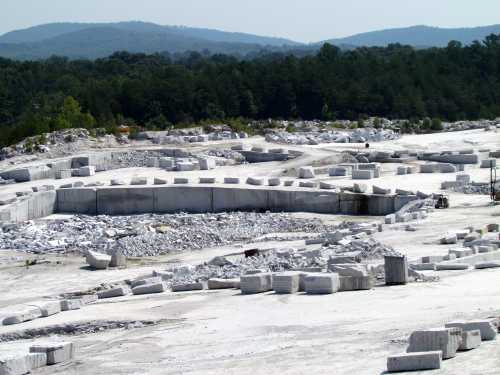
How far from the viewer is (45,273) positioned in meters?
27.4

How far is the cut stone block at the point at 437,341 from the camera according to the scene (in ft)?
43.2

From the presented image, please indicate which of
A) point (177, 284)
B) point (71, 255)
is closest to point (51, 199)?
point (71, 255)

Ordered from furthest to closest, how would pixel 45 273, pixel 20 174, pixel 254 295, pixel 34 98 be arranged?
pixel 34 98 < pixel 20 174 < pixel 45 273 < pixel 254 295

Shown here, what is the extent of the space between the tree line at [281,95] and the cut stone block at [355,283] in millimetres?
34469

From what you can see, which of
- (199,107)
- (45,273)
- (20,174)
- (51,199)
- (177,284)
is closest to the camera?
(177,284)

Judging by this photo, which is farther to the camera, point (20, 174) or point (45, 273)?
point (20, 174)

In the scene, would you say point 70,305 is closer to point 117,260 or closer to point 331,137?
point 117,260

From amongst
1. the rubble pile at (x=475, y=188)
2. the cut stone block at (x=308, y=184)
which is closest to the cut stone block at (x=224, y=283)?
the rubble pile at (x=475, y=188)

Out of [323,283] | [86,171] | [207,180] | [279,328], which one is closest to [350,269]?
[323,283]

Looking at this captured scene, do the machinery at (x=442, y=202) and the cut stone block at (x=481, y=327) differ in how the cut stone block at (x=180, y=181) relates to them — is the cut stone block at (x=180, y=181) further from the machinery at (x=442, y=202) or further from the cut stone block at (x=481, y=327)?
the cut stone block at (x=481, y=327)

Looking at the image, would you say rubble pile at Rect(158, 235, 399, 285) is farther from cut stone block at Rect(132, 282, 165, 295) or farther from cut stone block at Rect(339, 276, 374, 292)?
cut stone block at Rect(339, 276, 374, 292)

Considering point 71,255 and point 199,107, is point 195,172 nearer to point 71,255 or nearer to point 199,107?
point 71,255

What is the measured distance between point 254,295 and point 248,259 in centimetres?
506

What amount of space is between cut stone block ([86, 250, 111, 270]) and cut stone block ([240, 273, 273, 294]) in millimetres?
8029
